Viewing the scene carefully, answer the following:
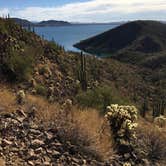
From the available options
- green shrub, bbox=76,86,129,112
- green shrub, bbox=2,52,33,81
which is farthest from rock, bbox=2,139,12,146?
green shrub, bbox=2,52,33,81

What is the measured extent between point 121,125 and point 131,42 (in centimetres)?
16177

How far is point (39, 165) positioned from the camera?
23.1ft

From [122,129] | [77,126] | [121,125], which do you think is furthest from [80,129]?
[121,125]

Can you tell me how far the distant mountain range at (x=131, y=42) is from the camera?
147 metres

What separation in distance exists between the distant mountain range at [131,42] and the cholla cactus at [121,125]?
124473 millimetres

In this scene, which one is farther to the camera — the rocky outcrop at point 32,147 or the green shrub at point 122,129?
the green shrub at point 122,129

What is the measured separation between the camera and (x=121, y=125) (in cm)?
938

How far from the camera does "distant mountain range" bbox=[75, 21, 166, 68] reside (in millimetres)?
147000

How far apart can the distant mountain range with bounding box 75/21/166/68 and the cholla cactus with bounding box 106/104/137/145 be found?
12447 centimetres

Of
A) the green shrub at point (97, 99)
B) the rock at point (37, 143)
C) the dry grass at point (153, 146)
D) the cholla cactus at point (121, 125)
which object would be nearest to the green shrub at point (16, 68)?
the green shrub at point (97, 99)

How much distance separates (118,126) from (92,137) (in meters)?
1.43

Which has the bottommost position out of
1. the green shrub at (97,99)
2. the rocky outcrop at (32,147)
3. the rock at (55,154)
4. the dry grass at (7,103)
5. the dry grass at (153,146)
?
the green shrub at (97,99)

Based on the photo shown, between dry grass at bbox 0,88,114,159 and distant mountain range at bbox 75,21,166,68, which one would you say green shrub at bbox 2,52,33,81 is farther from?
distant mountain range at bbox 75,21,166,68

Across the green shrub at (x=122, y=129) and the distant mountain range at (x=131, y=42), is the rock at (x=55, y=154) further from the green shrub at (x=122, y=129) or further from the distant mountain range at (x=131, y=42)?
the distant mountain range at (x=131, y=42)
